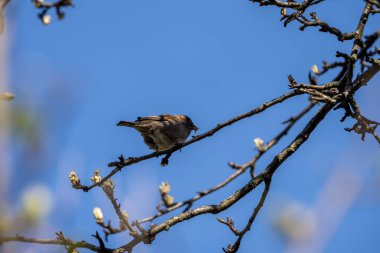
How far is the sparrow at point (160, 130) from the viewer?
908cm

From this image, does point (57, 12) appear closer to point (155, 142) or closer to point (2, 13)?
point (2, 13)

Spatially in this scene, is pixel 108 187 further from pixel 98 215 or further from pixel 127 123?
pixel 127 123

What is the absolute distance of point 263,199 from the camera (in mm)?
5219

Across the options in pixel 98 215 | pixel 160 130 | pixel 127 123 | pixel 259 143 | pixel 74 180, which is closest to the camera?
pixel 259 143

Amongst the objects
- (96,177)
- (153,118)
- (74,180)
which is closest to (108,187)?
(96,177)

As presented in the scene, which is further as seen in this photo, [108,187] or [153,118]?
[153,118]

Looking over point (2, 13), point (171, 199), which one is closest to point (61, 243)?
point (171, 199)

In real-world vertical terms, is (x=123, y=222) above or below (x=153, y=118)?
below

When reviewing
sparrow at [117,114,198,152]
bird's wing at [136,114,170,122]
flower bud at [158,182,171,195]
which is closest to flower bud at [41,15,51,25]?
flower bud at [158,182,171,195]

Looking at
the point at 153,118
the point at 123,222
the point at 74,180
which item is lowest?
the point at 123,222

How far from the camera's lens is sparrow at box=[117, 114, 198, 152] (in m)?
9.08

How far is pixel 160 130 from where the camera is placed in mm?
9195

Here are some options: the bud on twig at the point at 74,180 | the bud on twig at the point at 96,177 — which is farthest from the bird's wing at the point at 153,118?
the bud on twig at the point at 96,177

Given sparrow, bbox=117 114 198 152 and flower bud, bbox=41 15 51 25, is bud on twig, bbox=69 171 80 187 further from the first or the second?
sparrow, bbox=117 114 198 152
